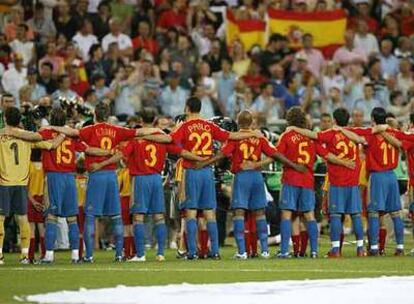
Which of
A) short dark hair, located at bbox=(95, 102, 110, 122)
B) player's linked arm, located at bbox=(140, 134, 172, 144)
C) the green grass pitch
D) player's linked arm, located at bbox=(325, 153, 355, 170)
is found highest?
short dark hair, located at bbox=(95, 102, 110, 122)

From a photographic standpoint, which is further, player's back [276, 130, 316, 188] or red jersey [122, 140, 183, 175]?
player's back [276, 130, 316, 188]

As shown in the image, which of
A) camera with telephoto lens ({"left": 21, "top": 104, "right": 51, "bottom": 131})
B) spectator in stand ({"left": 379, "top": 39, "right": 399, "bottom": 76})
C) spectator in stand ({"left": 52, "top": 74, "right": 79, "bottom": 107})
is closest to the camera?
camera with telephoto lens ({"left": 21, "top": 104, "right": 51, "bottom": 131})

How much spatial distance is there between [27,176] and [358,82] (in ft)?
39.2

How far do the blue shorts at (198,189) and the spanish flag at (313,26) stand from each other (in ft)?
38.7

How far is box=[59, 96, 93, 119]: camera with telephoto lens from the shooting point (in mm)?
24631

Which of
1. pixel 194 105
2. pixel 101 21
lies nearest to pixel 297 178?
pixel 194 105

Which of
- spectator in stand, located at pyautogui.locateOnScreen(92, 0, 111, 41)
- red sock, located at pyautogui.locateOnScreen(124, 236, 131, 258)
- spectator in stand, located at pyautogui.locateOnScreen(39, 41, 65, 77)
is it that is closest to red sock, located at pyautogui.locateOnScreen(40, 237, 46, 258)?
red sock, located at pyautogui.locateOnScreen(124, 236, 131, 258)

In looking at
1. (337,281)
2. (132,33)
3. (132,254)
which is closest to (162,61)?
(132,33)

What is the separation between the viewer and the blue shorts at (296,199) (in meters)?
22.0

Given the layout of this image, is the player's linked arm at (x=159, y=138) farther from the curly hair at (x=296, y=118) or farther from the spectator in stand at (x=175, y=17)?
the spectator in stand at (x=175, y=17)

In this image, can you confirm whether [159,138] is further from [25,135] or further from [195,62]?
[195,62]

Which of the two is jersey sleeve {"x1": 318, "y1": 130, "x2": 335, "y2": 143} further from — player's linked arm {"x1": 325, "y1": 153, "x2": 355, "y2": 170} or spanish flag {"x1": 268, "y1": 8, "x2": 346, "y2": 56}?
spanish flag {"x1": 268, "y1": 8, "x2": 346, "y2": 56}

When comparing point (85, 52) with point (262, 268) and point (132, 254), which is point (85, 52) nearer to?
point (132, 254)

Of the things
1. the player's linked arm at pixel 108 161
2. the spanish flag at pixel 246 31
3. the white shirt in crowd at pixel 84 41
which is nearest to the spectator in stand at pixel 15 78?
the white shirt in crowd at pixel 84 41
